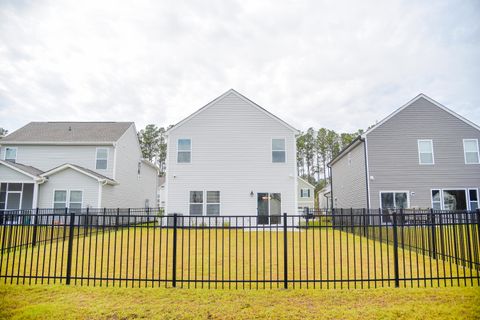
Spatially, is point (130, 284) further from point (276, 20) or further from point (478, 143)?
point (478, 143)

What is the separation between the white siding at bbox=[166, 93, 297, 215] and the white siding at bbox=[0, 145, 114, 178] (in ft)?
26.1

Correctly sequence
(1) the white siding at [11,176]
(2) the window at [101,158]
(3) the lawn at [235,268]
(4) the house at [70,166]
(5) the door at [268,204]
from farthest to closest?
(2) the window at [101,158] < (4) the house at [70,166] < (1) the white siding at [11,176] < (5) the door at [268,204] < (3) the lawn at [235,268]

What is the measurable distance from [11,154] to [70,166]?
674 centimetres

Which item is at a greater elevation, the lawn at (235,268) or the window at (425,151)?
the window at (425,151)

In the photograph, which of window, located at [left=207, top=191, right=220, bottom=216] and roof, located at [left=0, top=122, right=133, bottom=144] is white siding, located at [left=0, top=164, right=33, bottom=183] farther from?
window, located at [left=207, top=191, right=220, bottom=216]

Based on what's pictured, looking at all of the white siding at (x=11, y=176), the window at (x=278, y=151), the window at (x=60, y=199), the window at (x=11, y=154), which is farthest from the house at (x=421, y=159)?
the window at (x=11, y=154)

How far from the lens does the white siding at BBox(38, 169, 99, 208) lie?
766 inches

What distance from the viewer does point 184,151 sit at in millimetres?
17703

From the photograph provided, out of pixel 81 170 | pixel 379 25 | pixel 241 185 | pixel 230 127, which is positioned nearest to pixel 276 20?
pixel 379 25

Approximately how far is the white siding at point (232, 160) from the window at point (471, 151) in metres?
10.1

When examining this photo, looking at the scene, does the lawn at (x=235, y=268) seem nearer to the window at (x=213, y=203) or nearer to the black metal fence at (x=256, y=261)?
the black metal fence at (x=256, y=261)

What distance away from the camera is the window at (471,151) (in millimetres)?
16734

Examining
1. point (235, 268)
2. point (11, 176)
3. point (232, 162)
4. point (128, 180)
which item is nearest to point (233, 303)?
point (235, 268)

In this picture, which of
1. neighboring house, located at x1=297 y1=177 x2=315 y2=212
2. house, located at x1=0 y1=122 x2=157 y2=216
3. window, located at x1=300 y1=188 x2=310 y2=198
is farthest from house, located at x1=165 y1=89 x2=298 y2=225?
window, located at x1=300 y1=188 x2=310 y2=198
